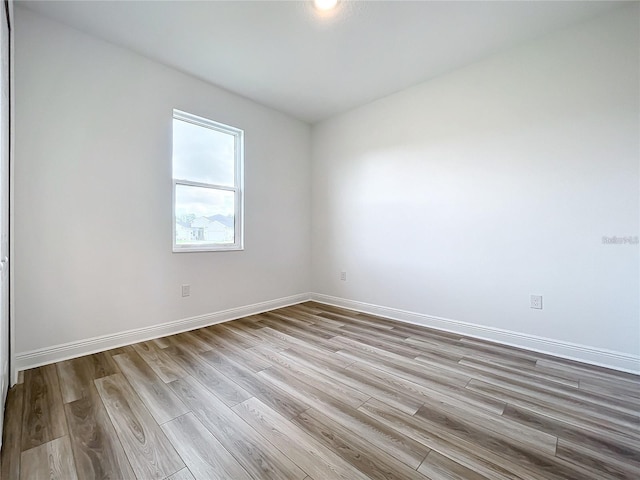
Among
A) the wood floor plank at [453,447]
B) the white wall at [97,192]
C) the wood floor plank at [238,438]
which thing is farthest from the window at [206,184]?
the wood floor plank at [453,447]

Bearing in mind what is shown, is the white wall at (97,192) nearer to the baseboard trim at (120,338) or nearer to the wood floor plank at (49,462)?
the baseboard trim at (120,338)

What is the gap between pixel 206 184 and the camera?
308 cm

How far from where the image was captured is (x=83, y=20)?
2146 mm

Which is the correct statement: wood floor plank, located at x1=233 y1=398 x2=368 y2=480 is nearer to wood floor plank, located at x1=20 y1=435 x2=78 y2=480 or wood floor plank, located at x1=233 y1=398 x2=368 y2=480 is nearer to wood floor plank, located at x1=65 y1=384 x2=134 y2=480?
wood floor plank, located at x1=65 y1=384 x2=134 y2=480

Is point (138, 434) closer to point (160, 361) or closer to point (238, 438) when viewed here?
point (238, 438)

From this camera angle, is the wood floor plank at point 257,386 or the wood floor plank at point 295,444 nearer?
the wood floor plank at point 295,444

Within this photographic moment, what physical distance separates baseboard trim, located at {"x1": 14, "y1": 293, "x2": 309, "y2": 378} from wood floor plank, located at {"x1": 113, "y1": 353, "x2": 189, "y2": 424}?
0.25 m

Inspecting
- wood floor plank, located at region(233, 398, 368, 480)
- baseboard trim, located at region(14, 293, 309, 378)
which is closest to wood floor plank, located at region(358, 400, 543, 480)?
wood floor plank, located at region(233, 398, 368, 480)

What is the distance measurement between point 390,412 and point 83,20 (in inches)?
137

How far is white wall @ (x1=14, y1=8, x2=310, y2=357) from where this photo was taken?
2047 mm

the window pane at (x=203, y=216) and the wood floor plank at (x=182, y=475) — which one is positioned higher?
the window pane at (x=203, y=216)

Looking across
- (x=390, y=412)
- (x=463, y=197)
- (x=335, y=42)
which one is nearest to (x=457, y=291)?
(x=463, y=197)

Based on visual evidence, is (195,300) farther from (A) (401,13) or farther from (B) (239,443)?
(A) (401,13)

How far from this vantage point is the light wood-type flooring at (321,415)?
1.18 m
